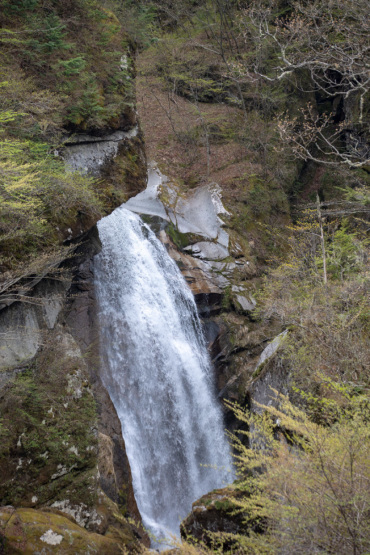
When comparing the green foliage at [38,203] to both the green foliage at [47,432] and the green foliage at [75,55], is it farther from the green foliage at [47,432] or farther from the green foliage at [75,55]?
the green foliage at [47,432]

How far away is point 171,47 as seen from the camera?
19.3 metres

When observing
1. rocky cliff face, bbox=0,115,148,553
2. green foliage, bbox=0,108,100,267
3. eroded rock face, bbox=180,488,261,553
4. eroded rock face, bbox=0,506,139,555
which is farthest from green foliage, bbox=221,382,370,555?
green foliage, bbox=0,108,100,267

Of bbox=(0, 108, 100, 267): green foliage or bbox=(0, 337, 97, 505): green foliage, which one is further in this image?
bbox=(0, 108, 100, 267): green foliage

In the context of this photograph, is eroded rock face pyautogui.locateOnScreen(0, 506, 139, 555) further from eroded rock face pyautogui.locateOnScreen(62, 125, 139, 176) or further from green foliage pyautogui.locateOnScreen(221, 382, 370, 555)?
eroded rock face pyautogui.locateOnScreen(62, 125, 139, 176)

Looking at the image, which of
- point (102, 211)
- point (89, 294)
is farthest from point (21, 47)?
point (89, 294)

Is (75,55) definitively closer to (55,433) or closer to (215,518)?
(55,433)

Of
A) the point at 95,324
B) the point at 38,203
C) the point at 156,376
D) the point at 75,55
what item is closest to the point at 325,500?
the point at 38,203

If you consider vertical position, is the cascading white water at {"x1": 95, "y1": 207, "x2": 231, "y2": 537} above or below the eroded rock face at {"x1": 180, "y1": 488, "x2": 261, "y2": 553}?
below

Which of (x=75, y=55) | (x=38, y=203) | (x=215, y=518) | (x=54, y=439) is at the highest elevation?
(x=75, y=55)

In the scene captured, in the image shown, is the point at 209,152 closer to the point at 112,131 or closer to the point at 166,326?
the point at 112,131

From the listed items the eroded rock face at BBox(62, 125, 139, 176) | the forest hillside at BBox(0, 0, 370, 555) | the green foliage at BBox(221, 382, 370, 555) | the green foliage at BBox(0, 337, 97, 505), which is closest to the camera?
the green foliage at BBox(221, 382, 370, 555)

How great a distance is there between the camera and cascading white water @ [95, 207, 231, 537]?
9.23 m

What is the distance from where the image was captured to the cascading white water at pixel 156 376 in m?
9.23

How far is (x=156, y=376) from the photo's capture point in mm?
10320
